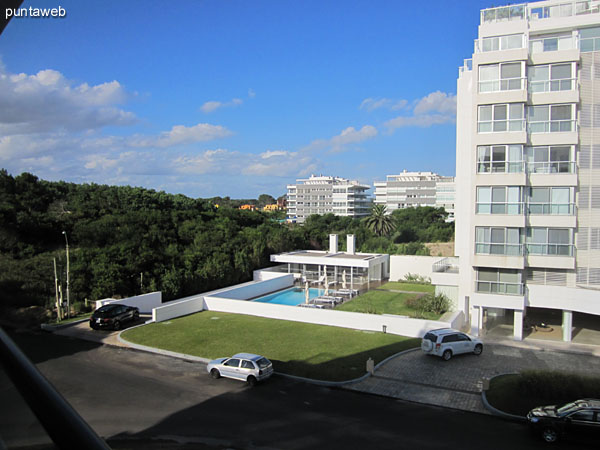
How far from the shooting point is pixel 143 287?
28719mm

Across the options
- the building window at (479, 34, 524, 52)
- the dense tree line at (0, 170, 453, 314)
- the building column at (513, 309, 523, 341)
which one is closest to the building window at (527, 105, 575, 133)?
the building window at (479, 34, 524, 52)

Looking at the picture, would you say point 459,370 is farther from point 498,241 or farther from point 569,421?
point 498,241

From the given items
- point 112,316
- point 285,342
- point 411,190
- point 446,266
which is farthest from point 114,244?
point 411,190

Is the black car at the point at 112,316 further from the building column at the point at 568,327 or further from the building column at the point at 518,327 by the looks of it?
the building column at the point at 568,327

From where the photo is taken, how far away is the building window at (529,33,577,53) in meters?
22.2

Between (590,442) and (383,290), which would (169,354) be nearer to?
(590,442)

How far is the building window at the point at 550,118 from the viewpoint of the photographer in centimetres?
2194

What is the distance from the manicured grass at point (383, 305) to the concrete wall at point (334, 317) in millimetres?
2489

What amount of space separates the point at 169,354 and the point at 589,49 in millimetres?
25403

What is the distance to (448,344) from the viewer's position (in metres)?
18.5

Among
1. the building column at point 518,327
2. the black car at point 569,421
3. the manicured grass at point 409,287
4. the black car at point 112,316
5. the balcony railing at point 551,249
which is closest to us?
the black car at point 569,421

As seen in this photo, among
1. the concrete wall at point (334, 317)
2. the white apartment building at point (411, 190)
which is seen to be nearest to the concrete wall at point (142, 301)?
the concrete wall at point (334, 317)

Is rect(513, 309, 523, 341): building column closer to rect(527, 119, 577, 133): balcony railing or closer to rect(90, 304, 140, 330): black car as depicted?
rect(527, 119, 577, 133): balcony railing

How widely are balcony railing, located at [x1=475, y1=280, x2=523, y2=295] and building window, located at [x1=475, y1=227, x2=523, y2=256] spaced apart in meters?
1.59
